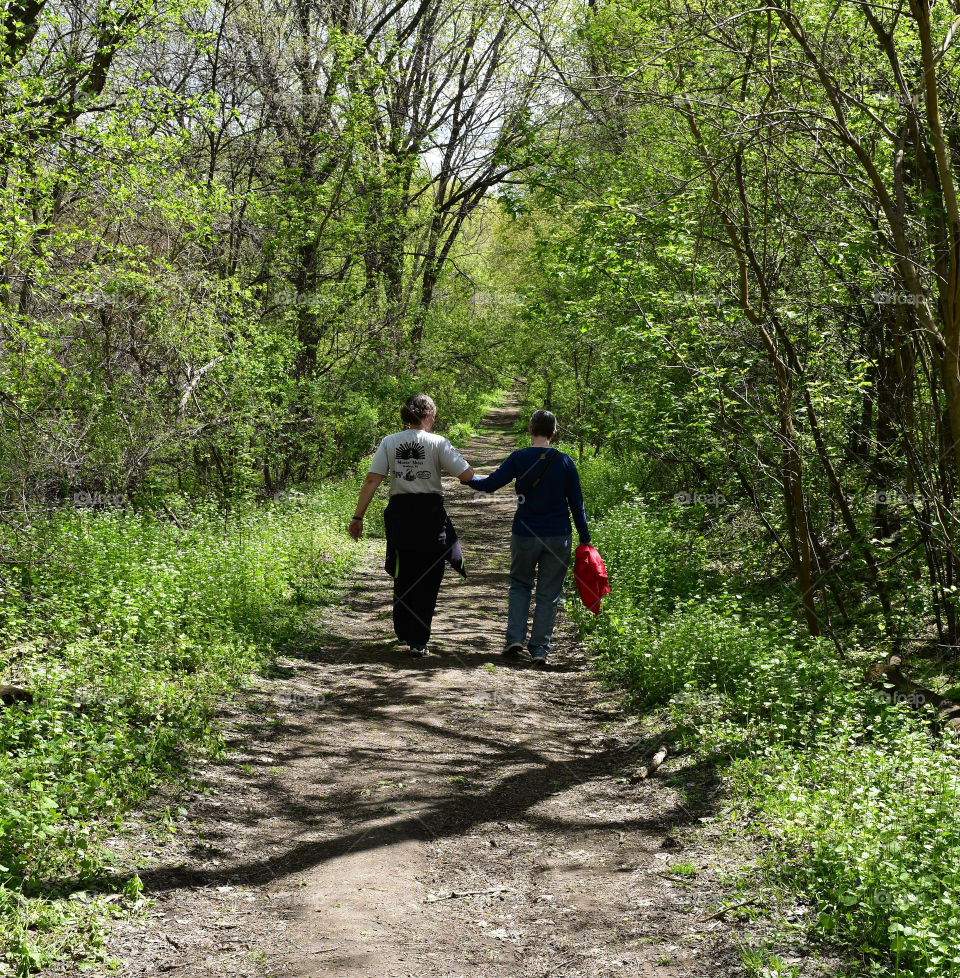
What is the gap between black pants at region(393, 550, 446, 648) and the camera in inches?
303

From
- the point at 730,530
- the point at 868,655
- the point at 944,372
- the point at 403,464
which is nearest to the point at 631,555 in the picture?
the point at 730,530

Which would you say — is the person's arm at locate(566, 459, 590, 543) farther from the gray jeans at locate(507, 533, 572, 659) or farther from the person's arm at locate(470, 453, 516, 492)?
the person's arm at locate(470, 453, 516, 492)

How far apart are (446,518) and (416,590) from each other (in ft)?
2.28

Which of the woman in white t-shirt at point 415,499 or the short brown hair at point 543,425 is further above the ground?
the short brown hair at point 543,425

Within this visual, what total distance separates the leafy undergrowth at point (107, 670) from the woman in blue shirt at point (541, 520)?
2.37 m

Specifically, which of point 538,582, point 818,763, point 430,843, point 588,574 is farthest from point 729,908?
point 538,582

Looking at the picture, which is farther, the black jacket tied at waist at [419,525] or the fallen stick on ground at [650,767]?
the black jacket tied at waist at [419,525]

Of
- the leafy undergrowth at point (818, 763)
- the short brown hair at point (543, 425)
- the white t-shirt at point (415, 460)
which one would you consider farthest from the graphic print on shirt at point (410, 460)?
the leafy undergrowth at point (818, 763)

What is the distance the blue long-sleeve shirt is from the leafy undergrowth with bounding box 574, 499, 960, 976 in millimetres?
1216

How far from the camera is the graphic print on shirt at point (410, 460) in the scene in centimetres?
752

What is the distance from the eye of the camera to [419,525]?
24.9 feet

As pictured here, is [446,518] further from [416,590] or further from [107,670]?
[107,670]

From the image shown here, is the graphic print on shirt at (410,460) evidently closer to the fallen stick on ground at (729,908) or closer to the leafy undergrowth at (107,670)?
the leafy undergrowth at (107,670)

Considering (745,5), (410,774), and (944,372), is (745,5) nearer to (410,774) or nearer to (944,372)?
(944,372)
